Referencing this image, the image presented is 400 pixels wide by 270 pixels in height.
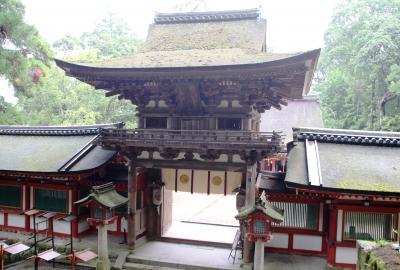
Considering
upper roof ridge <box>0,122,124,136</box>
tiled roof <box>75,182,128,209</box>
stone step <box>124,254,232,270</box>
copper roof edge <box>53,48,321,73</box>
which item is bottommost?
stone step <box>124,254,232,270</box>

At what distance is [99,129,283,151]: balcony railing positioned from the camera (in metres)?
11.1

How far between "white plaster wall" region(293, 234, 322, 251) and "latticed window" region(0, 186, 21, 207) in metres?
12.4

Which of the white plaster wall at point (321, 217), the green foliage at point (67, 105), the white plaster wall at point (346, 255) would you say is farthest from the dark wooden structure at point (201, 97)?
the green foliage at point (67, 105)

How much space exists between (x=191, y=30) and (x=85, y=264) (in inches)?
437

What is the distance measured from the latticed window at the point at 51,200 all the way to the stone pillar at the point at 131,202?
370 cm

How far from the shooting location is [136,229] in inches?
539

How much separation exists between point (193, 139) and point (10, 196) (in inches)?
391

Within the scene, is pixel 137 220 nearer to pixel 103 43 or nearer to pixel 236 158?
pixel 236 158

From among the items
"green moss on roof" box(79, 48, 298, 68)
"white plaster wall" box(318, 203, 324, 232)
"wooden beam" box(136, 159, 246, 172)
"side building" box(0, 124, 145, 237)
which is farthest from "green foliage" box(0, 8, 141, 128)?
Answer: "white plaster wall" box(318, 203, 324, 232)

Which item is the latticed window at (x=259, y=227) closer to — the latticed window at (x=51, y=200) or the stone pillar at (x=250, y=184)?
the stone pillar at (x=250, y=184)

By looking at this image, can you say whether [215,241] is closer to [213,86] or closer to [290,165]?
[290,165]

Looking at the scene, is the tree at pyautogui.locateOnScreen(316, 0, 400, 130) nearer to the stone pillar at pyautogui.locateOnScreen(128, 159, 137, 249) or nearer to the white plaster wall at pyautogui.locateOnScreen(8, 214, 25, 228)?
the stone pillar at pyautogui.locateOnScreen(128, 159, 137, 249)

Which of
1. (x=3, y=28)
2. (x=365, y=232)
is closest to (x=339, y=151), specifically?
(x=365, y=232)

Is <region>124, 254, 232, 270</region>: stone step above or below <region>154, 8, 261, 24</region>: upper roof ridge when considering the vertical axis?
below
